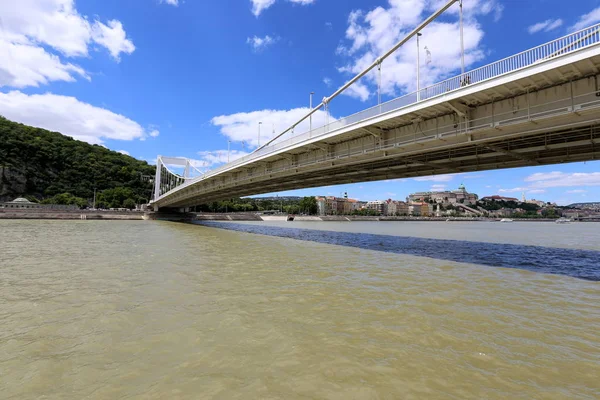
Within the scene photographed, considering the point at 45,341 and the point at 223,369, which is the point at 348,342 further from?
the point at 45,341

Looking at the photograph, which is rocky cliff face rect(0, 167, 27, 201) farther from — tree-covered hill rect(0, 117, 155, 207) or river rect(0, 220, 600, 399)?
river rect(0, 220, 600, 399)

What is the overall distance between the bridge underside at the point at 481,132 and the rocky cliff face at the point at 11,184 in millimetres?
100687

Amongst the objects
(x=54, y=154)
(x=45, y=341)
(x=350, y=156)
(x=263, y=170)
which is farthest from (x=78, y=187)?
(x=45, y=341)

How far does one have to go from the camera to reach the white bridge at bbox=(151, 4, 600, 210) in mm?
10312

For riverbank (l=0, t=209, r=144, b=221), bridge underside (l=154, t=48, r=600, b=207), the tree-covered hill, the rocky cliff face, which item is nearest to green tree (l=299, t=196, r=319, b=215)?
the tree-covered hill

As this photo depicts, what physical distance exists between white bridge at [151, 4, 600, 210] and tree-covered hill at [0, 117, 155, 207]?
329 ft

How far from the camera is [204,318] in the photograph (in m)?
6.11

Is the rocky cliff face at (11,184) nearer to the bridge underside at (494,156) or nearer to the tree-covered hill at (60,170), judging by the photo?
the tree-covered hill at (60,170)

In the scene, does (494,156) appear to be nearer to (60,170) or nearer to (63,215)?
(63,215)

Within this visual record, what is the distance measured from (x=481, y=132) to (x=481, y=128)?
500 mm

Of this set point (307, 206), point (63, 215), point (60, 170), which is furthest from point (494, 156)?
point (307, 206)

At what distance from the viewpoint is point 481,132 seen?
1321cm

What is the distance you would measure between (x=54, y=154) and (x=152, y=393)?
420 ft

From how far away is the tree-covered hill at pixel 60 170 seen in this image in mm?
91812
